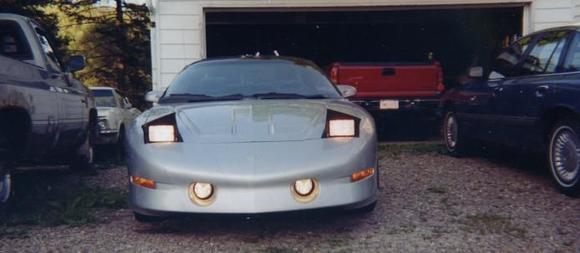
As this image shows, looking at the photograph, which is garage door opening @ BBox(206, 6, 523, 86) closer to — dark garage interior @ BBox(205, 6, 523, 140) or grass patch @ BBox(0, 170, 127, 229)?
dark garage interior @ BBox(205, 6, 523, 140)

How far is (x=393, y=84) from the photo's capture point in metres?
10.3

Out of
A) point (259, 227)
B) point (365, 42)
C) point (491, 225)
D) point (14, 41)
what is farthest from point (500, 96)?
point (365, 42)

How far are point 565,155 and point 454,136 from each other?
2.59 meters

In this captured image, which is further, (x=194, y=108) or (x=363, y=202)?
(x=194, y=108)

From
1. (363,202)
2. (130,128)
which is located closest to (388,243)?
(363,202)

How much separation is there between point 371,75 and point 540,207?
5380 millimetres

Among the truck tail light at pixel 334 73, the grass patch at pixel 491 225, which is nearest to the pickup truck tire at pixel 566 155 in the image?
the grass patch at pixel 491 225

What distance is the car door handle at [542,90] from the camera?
5.52m

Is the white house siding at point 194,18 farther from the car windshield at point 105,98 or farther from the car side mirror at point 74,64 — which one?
the car side mirror at point 74,64

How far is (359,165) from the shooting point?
4.18m

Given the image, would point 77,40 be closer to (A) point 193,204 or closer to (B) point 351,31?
(B) point 351,31

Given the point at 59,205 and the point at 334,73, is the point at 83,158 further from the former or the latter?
the point at 334,73

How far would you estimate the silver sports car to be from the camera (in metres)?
3.96

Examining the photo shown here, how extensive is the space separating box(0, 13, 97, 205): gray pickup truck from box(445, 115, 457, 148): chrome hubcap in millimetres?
4460
